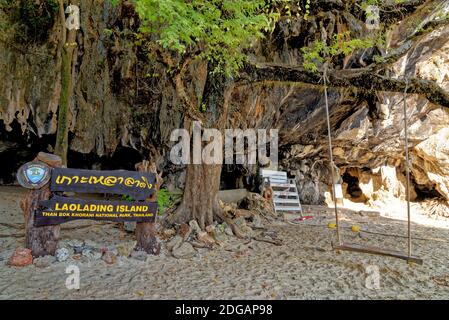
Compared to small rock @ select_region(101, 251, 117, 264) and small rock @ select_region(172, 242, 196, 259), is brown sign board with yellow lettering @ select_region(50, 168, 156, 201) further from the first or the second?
small rock @ select_region(172, 242, 196, 259)

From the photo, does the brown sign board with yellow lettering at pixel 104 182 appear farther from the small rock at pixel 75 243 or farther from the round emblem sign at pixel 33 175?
the small rock at pixel 75 243

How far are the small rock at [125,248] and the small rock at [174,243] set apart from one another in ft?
1.80

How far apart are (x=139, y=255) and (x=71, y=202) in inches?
47.8

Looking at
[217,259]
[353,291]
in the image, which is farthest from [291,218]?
[353,291]

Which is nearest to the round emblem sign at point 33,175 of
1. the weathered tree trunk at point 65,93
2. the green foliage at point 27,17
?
the weathered tree trunk at point 65,93

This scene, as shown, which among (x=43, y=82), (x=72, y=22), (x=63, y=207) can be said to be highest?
(x=72, y=22)

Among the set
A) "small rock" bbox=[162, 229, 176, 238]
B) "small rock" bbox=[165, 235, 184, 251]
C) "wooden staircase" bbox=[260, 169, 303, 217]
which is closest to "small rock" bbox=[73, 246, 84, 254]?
"small rock" bbox=[165, 235, 184, 251]

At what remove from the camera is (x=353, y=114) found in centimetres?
1016

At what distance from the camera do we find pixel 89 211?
4117mm

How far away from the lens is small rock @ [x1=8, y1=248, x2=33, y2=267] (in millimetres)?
3689

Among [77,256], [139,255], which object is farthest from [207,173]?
[77,256]

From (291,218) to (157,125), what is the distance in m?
4.86

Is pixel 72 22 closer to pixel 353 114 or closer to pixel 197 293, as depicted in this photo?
pixel 197 293
